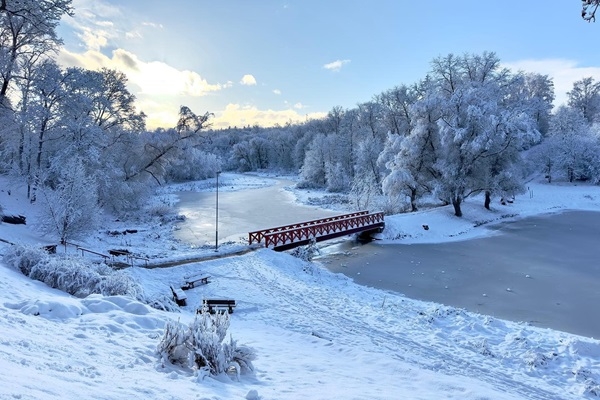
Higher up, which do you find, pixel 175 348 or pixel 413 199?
pixel 413 199

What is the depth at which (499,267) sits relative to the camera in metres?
17.7

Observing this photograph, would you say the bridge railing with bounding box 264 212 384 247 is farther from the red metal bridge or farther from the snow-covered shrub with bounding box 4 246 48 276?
the snow-covered shrub with bounding box 4 246 48 276

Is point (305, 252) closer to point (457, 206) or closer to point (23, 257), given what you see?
point (23, 257)

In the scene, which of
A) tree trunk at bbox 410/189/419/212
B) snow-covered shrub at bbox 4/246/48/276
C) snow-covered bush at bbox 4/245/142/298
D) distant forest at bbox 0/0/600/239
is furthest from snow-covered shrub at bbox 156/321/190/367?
tree trunk at bbox 410/189/419/212

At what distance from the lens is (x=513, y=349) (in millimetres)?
8977

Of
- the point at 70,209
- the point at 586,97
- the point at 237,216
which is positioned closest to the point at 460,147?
the point at 237,216

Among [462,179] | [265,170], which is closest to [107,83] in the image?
[462,179]

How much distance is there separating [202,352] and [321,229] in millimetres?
17277

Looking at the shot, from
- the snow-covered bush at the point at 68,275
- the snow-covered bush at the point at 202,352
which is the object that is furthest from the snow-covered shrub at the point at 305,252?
the snow-covered bush at the point at 202,352

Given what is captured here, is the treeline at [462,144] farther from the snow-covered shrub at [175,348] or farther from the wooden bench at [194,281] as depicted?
the snow-covered shrub at [175,348]

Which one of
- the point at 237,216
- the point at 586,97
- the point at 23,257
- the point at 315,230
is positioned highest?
the point at 586,97

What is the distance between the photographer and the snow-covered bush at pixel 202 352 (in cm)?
582

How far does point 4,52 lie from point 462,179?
30.7 m

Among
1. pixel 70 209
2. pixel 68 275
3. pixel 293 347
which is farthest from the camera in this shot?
pixel 70 209
